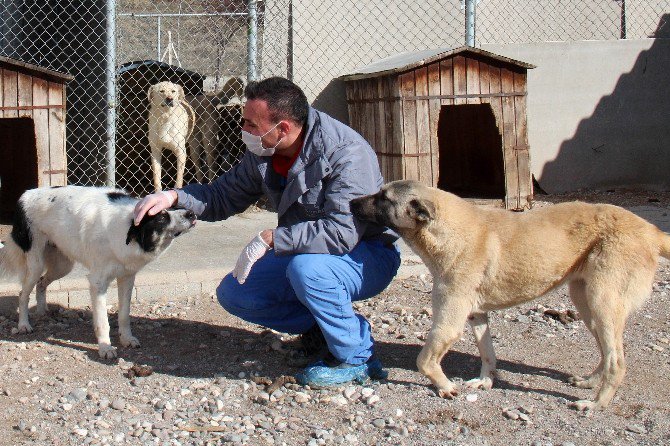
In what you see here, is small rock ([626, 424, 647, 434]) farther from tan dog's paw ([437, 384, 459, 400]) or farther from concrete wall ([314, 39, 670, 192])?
concrete wall ([314, 39, 670, 192])

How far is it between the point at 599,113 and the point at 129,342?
633 centimetres

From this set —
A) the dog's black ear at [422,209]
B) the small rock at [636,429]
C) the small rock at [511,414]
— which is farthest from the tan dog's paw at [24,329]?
the small rock at [636,429]

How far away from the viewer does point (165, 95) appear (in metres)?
8.38

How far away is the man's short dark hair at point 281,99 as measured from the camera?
397cm

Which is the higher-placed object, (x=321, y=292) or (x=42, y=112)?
(x=42, y=112)

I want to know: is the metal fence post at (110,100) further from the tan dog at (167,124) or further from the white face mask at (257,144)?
the white face mask at (257,144)

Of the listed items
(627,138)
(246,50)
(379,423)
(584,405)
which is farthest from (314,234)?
(627,138)

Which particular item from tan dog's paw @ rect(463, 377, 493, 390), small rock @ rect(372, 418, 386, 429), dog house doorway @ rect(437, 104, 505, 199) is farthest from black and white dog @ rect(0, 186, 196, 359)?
dog house doorway @ rect(437, 104, 505, 199)

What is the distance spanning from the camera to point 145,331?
195 inches

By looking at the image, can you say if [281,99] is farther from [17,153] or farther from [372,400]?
[17,153]

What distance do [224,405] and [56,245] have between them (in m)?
1.73

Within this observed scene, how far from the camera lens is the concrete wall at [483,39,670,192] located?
9.05 metres

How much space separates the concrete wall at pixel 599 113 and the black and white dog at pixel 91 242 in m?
5.46

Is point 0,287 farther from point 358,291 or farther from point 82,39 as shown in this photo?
point 82,39
